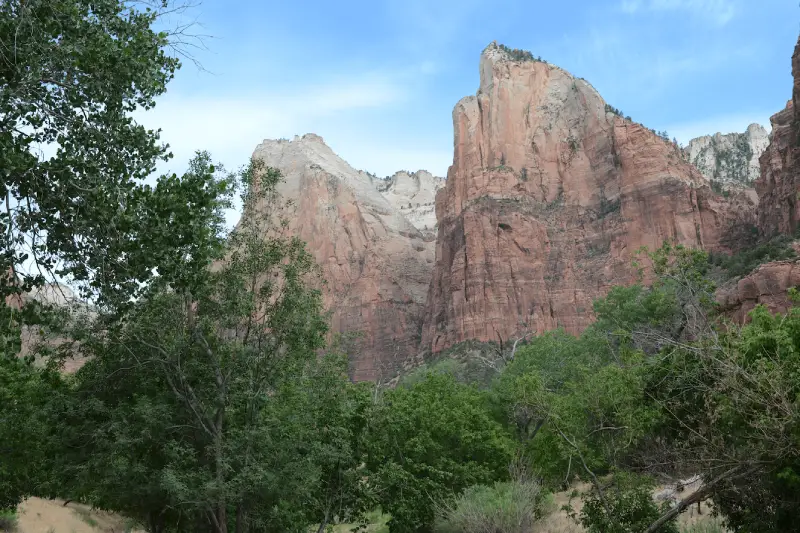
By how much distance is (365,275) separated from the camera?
122 m

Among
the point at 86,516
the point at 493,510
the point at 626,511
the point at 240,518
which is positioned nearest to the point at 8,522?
the point at 86,516

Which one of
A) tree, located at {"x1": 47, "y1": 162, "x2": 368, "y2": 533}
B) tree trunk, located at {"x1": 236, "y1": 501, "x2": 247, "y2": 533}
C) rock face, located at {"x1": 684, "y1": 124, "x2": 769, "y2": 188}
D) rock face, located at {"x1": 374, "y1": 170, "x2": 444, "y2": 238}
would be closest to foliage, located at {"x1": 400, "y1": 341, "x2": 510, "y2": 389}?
rock face, located at {"x1": 684, "y1": 124, "x2": 769, "y2": 188}

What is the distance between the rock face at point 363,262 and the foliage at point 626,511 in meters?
88.3

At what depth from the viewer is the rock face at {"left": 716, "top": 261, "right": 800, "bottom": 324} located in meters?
45.8

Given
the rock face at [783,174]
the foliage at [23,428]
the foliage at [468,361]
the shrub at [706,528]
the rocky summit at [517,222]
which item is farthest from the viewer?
the rocky summit at [517,222]

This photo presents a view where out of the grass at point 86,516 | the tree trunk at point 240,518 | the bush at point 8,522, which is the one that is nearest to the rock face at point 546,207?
the grass at point 86,516

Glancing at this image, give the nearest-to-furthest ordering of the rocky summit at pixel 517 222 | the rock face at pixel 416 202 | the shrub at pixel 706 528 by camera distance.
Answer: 1. the shrub at pixel 706 528
2. the rocky summit at pixel 517 222
3. the rock face at pixel 416 202

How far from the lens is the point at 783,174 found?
6875 centimetres

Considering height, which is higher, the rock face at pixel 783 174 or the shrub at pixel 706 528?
the rock face at pixel 783 174

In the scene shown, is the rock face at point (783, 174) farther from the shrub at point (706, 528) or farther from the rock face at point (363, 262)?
the rock face at point (363, 262)

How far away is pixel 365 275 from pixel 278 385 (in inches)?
4048

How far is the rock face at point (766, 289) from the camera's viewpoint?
45.8 meters

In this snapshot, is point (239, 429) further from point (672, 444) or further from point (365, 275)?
point (365, 275)

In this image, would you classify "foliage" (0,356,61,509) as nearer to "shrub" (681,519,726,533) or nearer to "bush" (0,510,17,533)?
"bush" (0,510,17,533)
